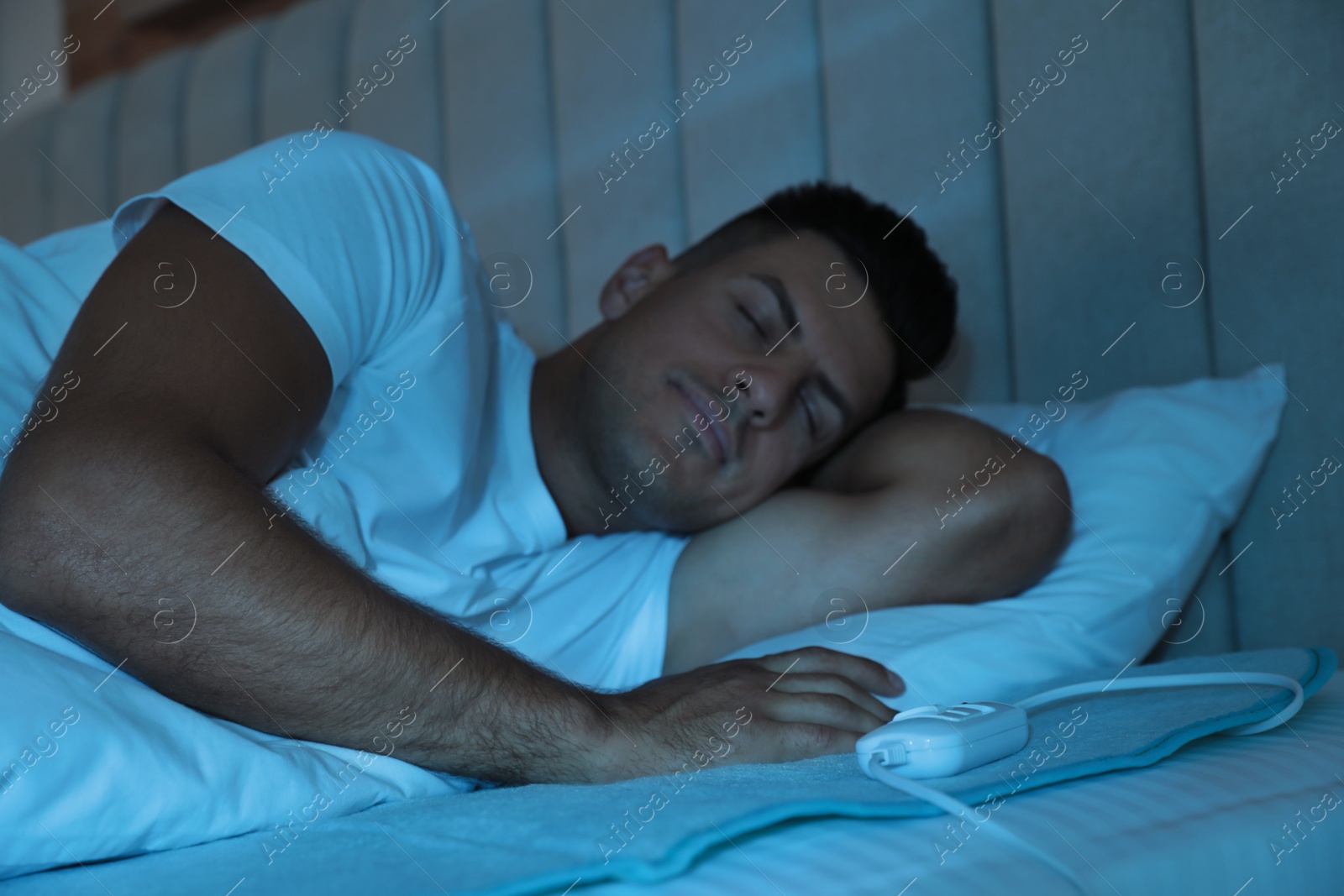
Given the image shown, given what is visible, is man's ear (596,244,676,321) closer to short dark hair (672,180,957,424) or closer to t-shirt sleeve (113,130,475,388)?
short dark hair (672,180,957,424)

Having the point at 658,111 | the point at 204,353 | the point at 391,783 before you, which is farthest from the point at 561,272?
the point at 391,783

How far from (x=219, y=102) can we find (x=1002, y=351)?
1.64m

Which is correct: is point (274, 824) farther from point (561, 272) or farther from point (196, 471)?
point (561, 272)

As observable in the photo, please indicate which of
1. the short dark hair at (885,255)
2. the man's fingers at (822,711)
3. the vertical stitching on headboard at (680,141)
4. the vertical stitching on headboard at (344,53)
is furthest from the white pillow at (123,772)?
the vertical stitching on headboard at (344,53)

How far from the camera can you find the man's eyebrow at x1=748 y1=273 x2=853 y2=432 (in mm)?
1183

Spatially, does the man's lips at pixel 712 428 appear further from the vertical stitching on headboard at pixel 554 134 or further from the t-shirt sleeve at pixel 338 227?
the vertical stitching on headboard at pixel 554 134

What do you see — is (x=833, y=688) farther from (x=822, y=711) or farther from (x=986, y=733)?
(x=986, y=733)

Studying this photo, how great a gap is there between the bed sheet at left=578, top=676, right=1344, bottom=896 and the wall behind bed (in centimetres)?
51

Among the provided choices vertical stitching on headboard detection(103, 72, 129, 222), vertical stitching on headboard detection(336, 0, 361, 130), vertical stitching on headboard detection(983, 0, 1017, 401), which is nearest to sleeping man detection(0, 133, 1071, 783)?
vertical stitching on headboard detection(983, 0, 1017, 401)

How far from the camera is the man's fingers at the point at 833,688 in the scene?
0.81 meters

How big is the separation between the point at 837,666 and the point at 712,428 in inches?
14.0

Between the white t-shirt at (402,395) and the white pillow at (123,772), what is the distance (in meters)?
0.10

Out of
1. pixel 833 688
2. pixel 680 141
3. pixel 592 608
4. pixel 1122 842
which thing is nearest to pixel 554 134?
pixel 680 141

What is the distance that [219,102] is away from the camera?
206 cm
